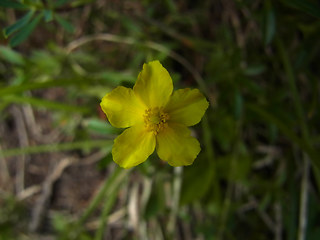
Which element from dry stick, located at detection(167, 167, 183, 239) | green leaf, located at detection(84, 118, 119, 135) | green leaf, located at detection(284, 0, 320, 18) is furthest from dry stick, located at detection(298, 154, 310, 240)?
green leaf, located at detection(84, 118, 119, 135)

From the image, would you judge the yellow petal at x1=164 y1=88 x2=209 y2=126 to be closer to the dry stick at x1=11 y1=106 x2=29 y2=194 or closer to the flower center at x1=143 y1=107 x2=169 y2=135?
the flower center at x1=143 y1=107 x2=169 y2=135

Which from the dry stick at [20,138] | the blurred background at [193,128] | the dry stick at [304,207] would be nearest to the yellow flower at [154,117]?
the blurred background at [193,128]

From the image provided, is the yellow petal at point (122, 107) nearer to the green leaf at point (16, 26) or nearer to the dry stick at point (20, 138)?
the green leaf at point (16, 26)

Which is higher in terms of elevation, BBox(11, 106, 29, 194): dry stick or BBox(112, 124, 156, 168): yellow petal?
BBox(11, 106, 29, 194): dry stick

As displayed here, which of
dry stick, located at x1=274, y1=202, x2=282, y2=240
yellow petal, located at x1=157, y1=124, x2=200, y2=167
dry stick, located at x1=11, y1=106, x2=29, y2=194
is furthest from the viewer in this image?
dry stick, located at x1=11, y1=106, x2=29, y2=194

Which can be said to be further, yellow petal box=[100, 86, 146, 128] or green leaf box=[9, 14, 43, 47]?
green leaf box=[9, 14, 43, 47]

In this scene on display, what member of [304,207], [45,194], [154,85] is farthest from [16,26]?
[45,194]

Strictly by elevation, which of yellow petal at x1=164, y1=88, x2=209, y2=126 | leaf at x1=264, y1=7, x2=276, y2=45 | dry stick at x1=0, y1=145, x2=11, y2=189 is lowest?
yellow petal at x1=164, y1=88, x2=209, y2=126
